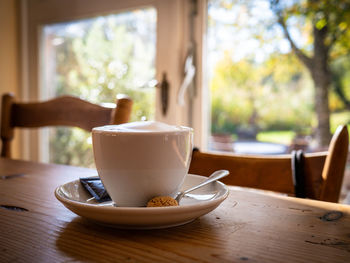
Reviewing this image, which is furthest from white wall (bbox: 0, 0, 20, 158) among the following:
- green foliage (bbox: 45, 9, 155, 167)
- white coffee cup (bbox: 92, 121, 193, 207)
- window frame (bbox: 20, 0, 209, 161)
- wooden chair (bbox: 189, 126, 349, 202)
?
white coffee cup (bbox: 92, 121, 193, 207)

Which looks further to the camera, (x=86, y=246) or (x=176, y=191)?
(x=176, y=191)

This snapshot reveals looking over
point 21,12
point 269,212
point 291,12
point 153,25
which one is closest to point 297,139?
point 291,12

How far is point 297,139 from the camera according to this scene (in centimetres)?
150

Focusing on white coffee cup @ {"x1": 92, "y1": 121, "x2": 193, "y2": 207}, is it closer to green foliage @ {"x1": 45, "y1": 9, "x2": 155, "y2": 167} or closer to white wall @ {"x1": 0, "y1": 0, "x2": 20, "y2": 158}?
green foliage @ {"x1": 45, "y1": 9, "x2": 155, "y2": 167}

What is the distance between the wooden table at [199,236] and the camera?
1.04 feet

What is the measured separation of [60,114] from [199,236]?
0.82m

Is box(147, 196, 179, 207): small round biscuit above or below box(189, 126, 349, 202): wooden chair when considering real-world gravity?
above

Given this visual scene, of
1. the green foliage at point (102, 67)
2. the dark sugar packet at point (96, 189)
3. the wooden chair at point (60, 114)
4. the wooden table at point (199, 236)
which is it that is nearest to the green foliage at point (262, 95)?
the green foliage at point (102, 67)

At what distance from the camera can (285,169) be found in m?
0.69

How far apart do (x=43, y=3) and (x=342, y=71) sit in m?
1.60

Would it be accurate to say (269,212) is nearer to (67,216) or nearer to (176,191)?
(176,191)

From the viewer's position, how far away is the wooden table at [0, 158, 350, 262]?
317 millimetres

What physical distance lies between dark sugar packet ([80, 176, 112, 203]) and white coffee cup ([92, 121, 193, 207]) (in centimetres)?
6

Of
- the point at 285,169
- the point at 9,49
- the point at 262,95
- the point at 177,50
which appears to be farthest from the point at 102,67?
the point at 285,169
